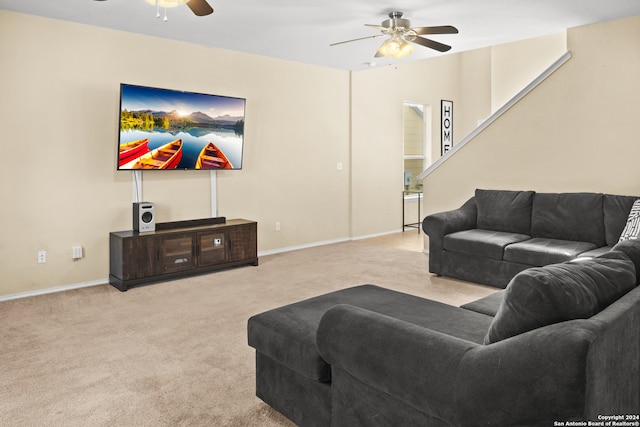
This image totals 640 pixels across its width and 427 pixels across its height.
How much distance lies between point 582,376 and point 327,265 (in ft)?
14.2

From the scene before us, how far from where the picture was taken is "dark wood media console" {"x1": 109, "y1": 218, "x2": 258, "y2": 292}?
4.43 metres

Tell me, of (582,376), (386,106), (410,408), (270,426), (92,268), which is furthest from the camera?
(386,106)

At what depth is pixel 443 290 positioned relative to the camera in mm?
4301

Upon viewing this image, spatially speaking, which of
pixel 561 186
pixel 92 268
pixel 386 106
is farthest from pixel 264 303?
pixel 386 106

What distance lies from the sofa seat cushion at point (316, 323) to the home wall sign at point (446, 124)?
664cm

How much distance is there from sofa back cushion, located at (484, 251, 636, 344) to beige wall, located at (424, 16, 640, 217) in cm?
362

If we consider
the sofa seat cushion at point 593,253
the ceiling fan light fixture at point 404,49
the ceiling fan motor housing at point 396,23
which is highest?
the ceiling fan motor housing at point 396,23

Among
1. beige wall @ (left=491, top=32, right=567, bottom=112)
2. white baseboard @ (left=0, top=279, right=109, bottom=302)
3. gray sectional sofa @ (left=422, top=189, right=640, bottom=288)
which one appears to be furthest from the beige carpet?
beige wall @ (left=491, top=32, right=567, bottom=112)

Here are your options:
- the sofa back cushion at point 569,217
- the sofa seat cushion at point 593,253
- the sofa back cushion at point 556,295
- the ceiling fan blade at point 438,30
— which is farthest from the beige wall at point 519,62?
the sofa back cushion at point 556,295

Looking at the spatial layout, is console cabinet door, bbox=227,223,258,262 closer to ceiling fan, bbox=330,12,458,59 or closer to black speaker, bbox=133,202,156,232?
black speaker, bbox=133,202,156,232

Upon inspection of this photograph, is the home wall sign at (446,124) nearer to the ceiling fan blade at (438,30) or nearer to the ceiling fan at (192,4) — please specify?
the ceiling fan blade at (438,30)

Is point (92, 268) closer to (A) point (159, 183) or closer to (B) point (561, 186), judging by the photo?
(A) point (159, 183)

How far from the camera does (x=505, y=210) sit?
4.79 metres

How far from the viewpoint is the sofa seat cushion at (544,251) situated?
389cm
